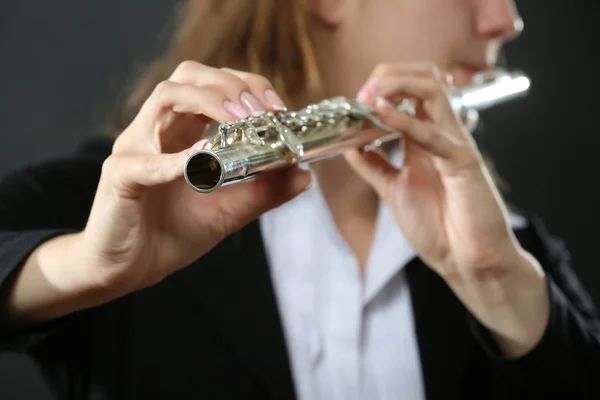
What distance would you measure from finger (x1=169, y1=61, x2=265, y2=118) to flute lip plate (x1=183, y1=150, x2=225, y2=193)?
7 cm

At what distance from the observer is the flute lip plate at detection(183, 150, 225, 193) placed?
461 mm

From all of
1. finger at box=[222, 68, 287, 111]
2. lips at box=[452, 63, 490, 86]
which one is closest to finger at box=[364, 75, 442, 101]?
finger at box=[222, 68, 287, 111]

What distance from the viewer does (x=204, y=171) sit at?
48cm

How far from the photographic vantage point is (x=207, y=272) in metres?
0.84

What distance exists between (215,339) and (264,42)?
16.6 inches

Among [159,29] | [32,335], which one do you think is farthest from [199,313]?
[159,29]

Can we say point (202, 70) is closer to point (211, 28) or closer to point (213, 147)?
point (213, 147)

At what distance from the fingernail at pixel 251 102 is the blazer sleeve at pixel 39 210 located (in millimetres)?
211

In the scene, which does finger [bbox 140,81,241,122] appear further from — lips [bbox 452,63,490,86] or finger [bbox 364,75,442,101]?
lips [bbox 452,63,490,86]

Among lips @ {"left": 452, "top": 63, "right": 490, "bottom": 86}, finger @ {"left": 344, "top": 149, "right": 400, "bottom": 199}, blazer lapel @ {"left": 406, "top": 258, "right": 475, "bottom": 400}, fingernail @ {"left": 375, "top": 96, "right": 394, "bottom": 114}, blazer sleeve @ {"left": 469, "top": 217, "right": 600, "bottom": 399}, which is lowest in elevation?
blazer sleeve @ {"left": 469, "top": 217, "right": 600, "bottom": 399}

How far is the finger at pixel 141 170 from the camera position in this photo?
50 centimetres

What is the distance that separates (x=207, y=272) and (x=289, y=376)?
0.52 feet

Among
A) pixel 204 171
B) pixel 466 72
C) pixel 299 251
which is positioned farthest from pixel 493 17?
pixel 204 171

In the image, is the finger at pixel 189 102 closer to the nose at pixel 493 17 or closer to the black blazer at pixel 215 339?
the black blazer at pixel 215 339
